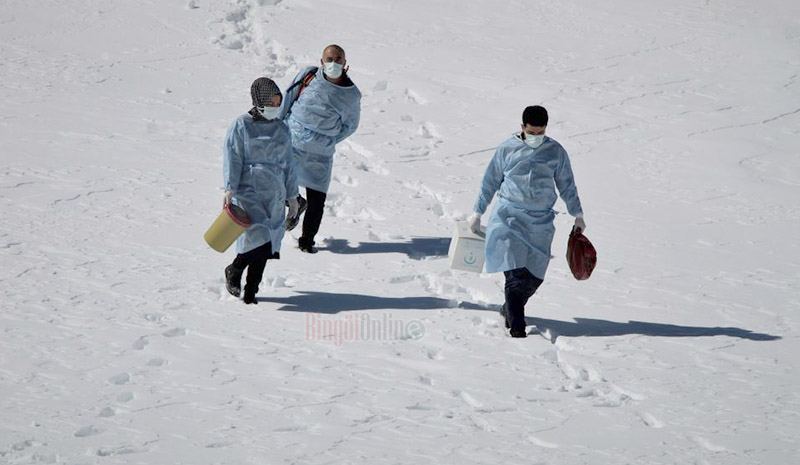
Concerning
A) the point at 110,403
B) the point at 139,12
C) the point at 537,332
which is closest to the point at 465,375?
the point at 537,332

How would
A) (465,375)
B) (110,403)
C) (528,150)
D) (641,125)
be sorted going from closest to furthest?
(110,403)
(465,375)
(528,150)
(641,125)

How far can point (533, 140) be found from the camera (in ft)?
18.4

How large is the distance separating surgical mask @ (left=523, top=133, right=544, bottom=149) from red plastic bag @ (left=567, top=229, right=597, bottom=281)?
1.96 feet

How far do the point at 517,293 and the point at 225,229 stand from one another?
5.75 ft

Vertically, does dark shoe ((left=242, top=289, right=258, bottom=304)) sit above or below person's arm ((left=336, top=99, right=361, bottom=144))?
below

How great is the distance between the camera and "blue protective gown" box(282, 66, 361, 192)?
22.9 feet

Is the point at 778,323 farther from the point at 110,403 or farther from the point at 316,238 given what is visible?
the point at 110,403

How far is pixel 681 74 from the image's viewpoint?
38.9ft

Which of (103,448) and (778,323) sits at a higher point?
(778,323)

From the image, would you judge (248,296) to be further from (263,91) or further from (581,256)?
(581,256)

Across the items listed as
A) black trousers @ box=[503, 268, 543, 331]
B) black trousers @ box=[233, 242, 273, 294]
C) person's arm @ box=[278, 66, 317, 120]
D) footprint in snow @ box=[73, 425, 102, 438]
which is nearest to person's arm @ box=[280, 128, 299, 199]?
black trousers @ box=[233, 242, 273, 294]

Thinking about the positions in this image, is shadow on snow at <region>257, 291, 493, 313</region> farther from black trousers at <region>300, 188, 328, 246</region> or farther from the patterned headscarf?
the patterned headscarf

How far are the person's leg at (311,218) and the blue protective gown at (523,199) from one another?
5.42ft

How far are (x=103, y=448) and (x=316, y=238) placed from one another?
3484 mm
